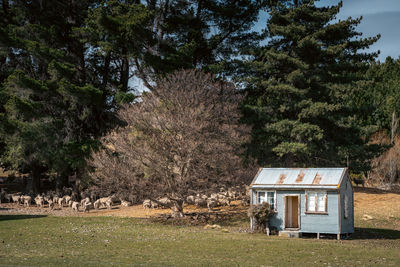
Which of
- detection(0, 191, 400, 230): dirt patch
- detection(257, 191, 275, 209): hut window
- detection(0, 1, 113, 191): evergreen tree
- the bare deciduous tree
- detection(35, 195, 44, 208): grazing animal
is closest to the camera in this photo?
detection(257, 191, 275, 209): hut window

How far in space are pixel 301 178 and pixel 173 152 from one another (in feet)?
25.3

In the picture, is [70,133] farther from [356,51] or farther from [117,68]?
[356,51]

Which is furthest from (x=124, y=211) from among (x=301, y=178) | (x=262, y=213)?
(x=301, y=178)

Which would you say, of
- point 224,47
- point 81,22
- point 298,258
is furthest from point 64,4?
point 298,258

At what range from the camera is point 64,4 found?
129 ft

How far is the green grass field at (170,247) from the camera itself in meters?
13.1

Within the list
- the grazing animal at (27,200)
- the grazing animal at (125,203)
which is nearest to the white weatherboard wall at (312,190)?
the grazing animal at (125,203)

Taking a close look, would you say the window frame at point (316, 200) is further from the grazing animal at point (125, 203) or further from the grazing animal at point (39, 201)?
the grazing animal at point (39, 201)

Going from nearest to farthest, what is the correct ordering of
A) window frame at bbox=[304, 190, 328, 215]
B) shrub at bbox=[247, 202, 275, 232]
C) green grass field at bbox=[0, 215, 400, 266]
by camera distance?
green grass field at bbox=[0, 215, 400, 266], window frame at bbox=[304, 190, 328, 215], shrub at bbox=[247, 202, 275, 232]

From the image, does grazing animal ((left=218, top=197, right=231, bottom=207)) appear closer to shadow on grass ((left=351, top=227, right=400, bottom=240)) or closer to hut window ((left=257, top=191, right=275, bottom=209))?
shadow on grass ((left=351, top=227, right=400, bottom=240))

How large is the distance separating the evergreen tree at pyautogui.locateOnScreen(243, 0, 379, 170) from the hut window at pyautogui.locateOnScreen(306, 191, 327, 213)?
1152cm

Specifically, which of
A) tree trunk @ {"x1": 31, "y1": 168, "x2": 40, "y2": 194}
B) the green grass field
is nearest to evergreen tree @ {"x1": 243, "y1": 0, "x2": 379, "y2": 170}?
the green grass field

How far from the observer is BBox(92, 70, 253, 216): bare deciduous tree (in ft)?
83.1

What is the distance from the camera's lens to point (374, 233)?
76.1 feet
